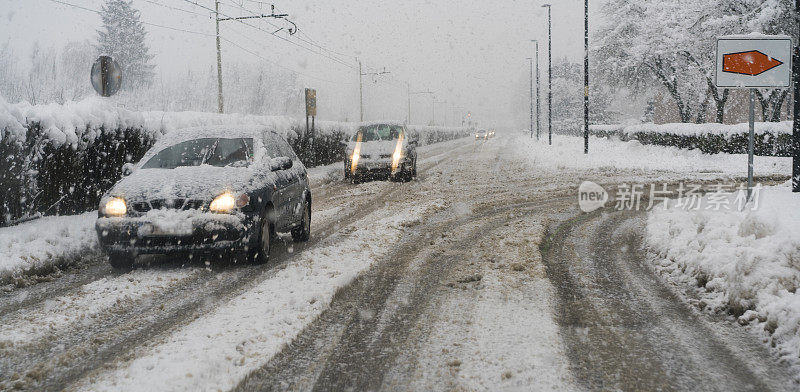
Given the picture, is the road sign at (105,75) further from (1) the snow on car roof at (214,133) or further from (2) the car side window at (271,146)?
(2) the car side window at (271,146)

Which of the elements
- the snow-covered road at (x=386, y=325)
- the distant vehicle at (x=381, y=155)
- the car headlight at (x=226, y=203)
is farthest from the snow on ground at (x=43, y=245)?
the distant vehicle at (x=381, y=155)

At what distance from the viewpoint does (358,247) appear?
25.5ft

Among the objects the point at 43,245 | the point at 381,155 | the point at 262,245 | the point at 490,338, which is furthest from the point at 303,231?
the point at 381,155

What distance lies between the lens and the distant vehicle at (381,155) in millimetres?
17219

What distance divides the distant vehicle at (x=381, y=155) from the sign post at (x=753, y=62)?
32.3 feet

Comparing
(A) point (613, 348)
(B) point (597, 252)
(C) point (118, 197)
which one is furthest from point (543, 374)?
(C) point (118, 197)

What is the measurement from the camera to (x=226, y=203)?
6.49 m

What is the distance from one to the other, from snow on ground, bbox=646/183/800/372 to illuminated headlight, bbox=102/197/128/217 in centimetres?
554

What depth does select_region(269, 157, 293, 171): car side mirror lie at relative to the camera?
729cm

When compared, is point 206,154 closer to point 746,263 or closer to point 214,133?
point 214,133

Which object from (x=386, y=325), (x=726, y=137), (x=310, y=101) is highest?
(x=310, y=101)

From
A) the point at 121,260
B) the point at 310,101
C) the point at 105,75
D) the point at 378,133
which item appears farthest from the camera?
the point at 310,101

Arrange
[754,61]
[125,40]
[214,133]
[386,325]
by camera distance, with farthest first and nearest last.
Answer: [125,40], [754,61], [214,133], [386,325]

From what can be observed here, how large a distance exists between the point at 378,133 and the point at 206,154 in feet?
35.2
